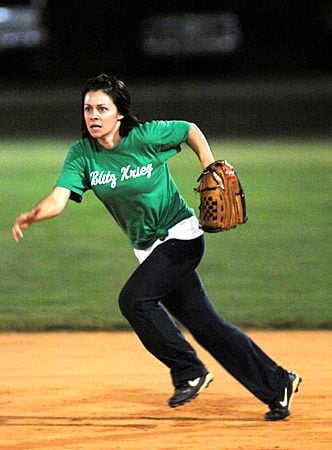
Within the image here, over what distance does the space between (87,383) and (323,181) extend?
28.9 ft

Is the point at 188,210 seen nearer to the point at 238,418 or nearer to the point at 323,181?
the point at 238,418

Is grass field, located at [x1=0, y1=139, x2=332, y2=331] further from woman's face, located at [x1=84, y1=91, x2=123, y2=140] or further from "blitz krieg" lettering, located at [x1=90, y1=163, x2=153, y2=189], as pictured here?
woman's face, located at [x1=84, y1=91, x2=123, y2=140]

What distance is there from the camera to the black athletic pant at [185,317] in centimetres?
584

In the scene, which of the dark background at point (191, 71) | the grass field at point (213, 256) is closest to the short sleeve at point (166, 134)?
the grass field at point (213, 256)

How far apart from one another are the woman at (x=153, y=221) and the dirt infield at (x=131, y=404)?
289mm

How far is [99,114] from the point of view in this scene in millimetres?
→ 5699

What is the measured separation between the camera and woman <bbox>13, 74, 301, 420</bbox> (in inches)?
227

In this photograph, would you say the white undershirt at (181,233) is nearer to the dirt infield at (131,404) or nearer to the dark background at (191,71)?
the dirt infield at (131,404)

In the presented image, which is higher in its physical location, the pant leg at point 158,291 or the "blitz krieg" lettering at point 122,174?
the "blitz krieg" lettering at point 122,174

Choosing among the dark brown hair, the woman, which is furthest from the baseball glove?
the dark brown hair

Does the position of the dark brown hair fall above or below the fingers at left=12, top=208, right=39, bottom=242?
above

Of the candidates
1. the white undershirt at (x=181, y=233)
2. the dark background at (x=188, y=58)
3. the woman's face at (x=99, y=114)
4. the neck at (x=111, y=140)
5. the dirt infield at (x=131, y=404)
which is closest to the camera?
the dirt infield at (x=131, y=404)

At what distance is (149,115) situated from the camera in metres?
20.9

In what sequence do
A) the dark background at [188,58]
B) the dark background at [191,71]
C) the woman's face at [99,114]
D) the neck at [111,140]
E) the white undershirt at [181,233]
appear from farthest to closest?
1. the dark background at [188,58]
2. the dark background at [191,71]
3. the white undershirt at [181,233]
4. the neck at [111,140]
5. the woman's face at [99,114]
